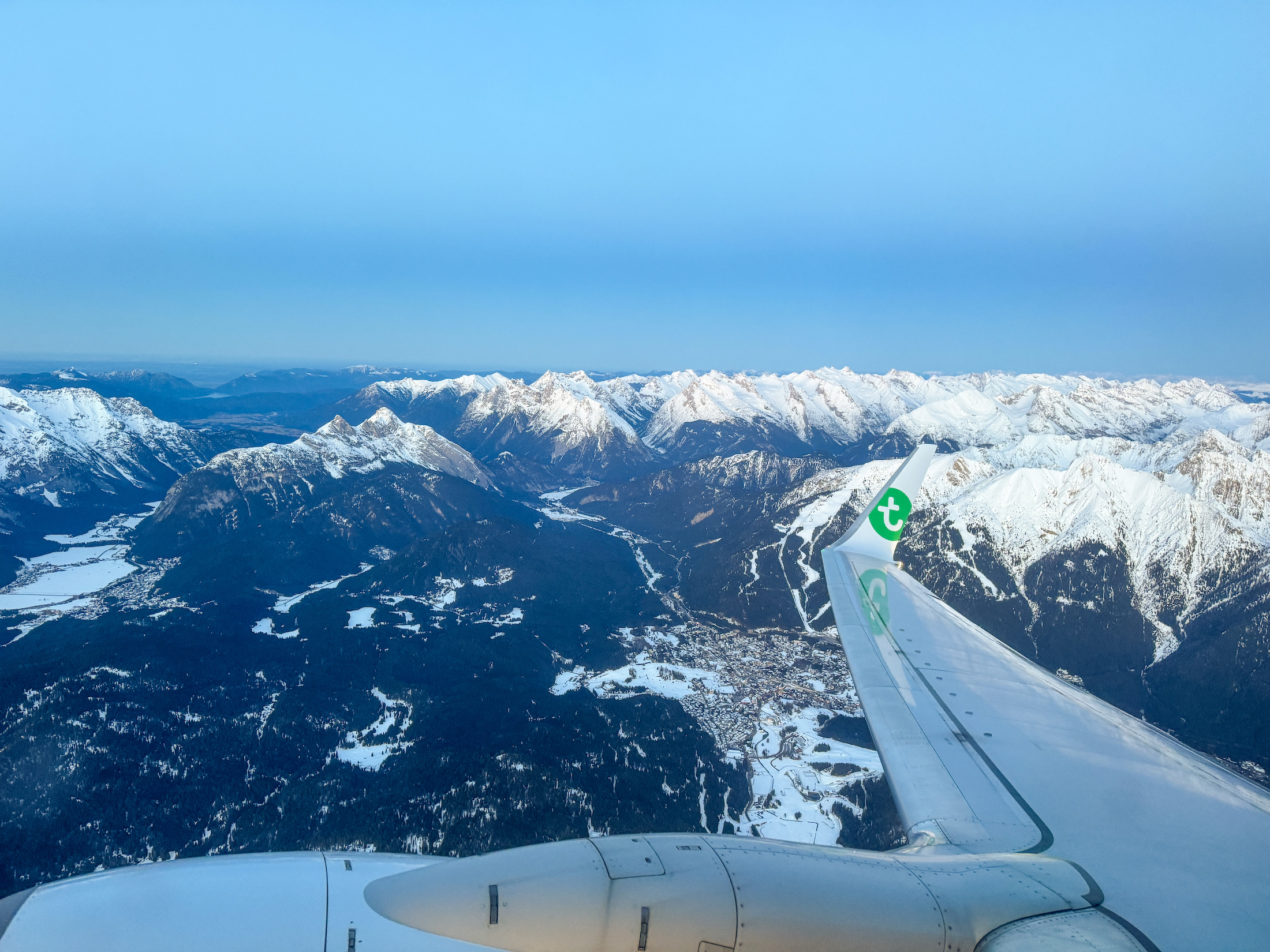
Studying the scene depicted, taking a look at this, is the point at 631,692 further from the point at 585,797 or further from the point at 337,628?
the point at 337,628

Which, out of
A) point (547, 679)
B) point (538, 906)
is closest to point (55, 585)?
point (547, 679)

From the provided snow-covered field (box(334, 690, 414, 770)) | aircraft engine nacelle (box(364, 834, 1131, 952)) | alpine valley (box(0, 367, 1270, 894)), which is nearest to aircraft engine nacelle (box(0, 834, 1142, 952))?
aircraft engine nacelle (box(364, 834, 1131, 952))

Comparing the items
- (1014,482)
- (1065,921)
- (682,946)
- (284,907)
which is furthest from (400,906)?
(1014,482)

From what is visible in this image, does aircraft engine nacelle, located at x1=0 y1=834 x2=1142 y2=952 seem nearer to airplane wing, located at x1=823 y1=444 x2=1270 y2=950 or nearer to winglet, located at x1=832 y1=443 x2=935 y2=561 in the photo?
airplane wing, located at x1=823 y1=444 x2=1270 y2=950

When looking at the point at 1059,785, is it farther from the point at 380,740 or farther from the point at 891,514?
the point at 380,740

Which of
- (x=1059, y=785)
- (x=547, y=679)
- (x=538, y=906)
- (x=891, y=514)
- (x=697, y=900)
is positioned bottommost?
(x=547, y=679)

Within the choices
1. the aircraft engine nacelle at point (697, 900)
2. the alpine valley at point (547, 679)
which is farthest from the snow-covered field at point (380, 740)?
the aircraft engine nacelle at point (697, 900)
